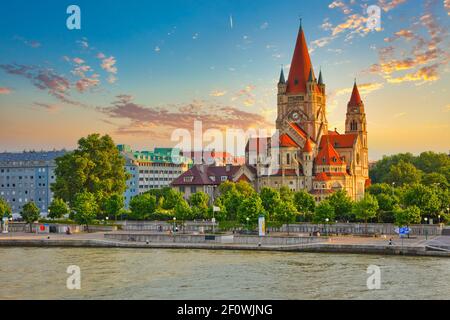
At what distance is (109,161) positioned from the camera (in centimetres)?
11125

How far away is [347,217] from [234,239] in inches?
941

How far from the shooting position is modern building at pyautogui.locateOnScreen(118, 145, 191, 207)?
16488 centimetres

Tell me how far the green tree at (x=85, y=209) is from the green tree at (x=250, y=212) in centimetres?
2440

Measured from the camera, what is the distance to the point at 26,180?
158 meters

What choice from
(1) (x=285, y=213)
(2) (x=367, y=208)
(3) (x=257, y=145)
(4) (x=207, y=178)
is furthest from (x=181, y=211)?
(3) (x=257, y=145)

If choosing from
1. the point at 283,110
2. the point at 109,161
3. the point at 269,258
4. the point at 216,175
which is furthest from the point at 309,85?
the point at 269,258

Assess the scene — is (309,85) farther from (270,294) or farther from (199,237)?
(270,294)

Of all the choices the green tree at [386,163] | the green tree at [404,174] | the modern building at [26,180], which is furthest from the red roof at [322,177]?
the modern building at [26,180]

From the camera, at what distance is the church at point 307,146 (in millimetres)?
123375

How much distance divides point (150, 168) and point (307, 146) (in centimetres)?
5833

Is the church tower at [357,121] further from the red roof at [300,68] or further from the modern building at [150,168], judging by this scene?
the modern building at [150,168]

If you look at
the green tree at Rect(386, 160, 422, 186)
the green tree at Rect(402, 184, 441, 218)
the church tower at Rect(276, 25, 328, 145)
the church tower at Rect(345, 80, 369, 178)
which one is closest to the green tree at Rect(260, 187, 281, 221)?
the green tree at Rect(402, 184, 441, 218)

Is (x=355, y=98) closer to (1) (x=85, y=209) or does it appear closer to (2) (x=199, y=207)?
(2) (x=199, y=207)
